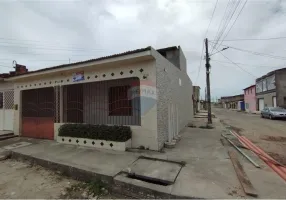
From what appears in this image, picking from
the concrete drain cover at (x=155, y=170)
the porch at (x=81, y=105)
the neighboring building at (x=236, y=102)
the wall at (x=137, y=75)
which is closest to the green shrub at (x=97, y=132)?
the wall at (x=137, y=75)

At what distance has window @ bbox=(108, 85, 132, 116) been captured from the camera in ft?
22.5

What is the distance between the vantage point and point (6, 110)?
9.01m

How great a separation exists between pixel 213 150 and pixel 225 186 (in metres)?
2.48

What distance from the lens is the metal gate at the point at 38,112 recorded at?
7.51 m

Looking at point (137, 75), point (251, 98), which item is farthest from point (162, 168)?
point (251, 98)

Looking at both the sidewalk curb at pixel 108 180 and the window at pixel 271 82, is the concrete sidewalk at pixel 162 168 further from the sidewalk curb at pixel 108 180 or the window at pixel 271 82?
the window at pixel 271 82

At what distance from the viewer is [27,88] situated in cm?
802

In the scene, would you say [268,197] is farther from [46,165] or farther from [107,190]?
[46,165]

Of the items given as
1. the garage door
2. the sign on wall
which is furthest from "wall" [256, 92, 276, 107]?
the sign on wall

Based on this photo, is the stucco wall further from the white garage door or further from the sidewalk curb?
the sidewalk curb

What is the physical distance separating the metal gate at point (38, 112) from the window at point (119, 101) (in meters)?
2.80

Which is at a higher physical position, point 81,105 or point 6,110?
point 81,105

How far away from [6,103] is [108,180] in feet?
29.4

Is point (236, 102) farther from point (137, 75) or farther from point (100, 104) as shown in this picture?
point (137, 75)
